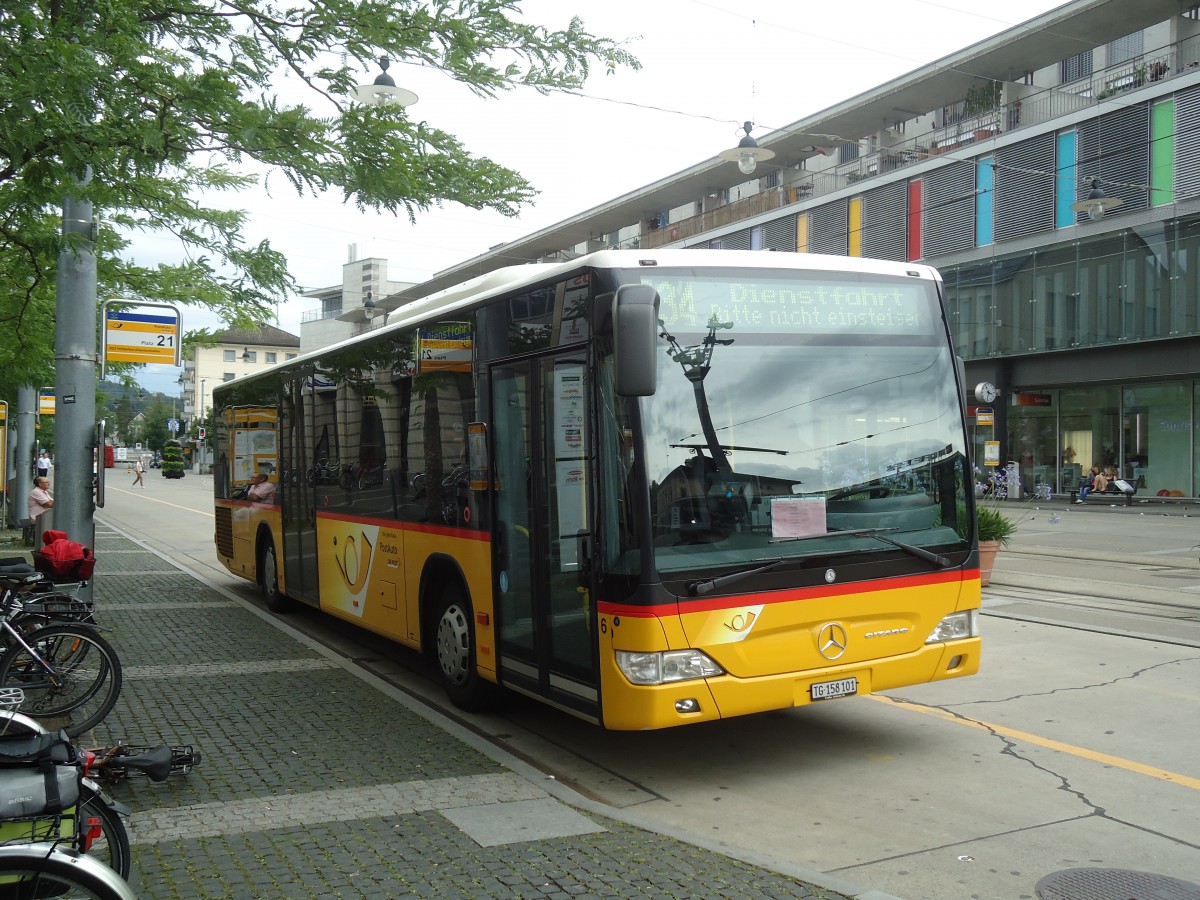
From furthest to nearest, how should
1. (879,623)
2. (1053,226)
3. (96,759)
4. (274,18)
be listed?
(1053,226), (274,18), (879,623), (96,759)

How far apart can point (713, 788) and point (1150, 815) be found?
2.16m

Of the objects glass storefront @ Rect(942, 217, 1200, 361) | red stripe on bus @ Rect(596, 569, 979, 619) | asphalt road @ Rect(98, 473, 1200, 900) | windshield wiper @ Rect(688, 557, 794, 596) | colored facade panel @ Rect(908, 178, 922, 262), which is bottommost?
asphalt road @ Rect(98, 473, 1200, 900)

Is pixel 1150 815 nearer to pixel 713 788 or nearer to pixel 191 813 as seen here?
pixel 713 788

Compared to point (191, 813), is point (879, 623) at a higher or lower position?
higher

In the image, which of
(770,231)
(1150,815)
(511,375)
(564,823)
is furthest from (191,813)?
(770,231)

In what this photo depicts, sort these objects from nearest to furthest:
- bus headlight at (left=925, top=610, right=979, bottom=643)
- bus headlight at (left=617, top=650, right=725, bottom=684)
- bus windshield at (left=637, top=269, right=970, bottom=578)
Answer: bus headlight at (left=617, top=650, right=725, bottom=684)
bus windshield at (left=637, top=269, right=970, bottom=578)
bus headlight at (left=925, top=610, right=979, bottom=643)

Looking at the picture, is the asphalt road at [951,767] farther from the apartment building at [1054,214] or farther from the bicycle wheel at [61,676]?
the apartment building at [1054,214]

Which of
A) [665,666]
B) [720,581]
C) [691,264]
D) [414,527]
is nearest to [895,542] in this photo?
[720,581]

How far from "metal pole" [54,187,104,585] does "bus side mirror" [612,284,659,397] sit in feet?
17.0

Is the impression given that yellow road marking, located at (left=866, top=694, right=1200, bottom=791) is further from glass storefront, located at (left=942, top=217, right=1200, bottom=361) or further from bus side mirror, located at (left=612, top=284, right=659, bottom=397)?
glass storefront, located at (left=942, top=217, right=1200, bottom=361)

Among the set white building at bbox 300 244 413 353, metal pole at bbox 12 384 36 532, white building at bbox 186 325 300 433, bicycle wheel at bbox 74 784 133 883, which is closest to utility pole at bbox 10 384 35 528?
metal pole at bbox 12 384 36 532

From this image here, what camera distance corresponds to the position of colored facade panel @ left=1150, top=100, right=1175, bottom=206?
30391mm

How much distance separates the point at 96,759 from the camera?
4109mm

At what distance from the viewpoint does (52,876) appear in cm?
294
